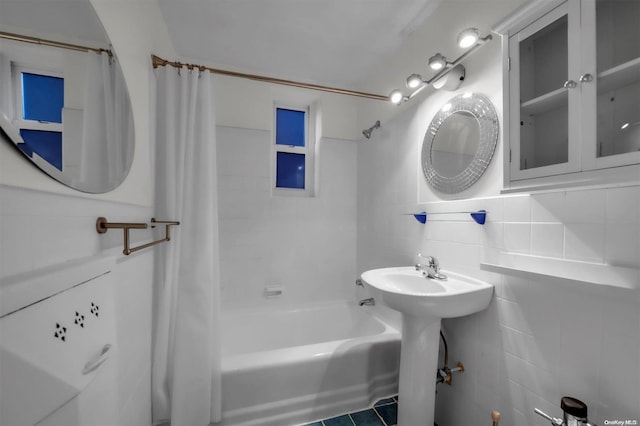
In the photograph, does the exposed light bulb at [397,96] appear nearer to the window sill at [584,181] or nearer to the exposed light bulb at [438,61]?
the exposed light bulb at [438,61]

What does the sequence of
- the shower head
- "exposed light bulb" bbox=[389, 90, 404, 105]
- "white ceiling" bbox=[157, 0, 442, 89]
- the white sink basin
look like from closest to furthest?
the white sink basin → "white ceiling" bbox=[157, 0, 442, 89] → "exposed light bulb" bbox=[389, 90, 404, 105] → the shower head

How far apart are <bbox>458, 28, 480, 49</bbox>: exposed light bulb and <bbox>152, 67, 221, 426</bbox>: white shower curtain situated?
129cm

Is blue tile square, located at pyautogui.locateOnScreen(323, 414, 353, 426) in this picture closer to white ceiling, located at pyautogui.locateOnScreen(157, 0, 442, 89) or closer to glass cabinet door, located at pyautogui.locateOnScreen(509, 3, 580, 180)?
glass cabinet door, located at pyautogui.locateOnScreen(509, 3, 580, 180)

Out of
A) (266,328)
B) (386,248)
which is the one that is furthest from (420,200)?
(266,328)

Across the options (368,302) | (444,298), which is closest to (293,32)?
(444,298)

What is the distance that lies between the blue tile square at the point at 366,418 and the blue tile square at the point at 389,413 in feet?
0.12

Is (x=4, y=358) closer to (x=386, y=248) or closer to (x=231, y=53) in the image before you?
(x=386, y=248)

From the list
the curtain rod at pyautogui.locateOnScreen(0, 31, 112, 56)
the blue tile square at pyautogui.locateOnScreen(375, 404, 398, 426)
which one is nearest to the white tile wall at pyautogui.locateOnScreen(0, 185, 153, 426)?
the curtain rod at pyautogui.locateOnScreen(0, 31, 112, 56)

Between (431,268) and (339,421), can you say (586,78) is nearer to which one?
(431,268)

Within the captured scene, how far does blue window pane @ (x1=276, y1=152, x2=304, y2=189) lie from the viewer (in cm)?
246

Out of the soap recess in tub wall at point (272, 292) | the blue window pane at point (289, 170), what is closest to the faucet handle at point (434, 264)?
the soap recess in tub wall at point (272, 292)

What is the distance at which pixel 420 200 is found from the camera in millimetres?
1659

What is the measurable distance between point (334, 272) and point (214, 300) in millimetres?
1269

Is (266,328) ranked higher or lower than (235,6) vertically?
lower
